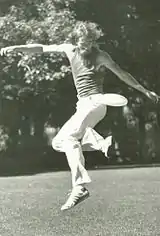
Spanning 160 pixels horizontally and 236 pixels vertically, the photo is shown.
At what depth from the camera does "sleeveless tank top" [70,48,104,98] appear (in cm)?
181

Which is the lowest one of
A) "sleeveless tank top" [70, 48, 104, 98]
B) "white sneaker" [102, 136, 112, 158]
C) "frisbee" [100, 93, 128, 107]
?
"white sneaker" [102, 136, 112, 158]

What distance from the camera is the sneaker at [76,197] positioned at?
1.80 meters

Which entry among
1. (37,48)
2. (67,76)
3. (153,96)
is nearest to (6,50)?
(37,48)

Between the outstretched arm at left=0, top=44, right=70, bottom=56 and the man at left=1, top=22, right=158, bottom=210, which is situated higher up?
the outstretched arm at left=0, top=44, right=70, bottom=56

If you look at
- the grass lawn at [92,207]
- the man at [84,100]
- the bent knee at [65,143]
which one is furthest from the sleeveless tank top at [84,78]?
the grass lawn at [92,207]

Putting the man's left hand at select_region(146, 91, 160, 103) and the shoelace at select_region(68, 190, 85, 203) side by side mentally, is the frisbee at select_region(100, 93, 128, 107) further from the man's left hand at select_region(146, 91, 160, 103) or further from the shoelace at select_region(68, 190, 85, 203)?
the shoelace at select_region(68, 190, 85, 203)

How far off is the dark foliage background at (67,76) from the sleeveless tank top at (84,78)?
2cm

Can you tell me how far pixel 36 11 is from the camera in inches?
72.9

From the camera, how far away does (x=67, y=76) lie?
1823 mm

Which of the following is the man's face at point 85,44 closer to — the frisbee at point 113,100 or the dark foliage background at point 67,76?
the dark foliage background at point 67,76

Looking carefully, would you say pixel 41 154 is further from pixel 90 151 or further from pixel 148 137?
pixel 148 137

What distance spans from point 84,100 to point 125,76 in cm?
17

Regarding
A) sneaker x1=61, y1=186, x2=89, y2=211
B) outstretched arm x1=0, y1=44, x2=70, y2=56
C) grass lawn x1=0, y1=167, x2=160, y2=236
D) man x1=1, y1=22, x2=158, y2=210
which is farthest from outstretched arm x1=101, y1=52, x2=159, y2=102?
sneaker x1=61, y1=186, x2=89, y2=211

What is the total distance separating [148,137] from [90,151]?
21cm
